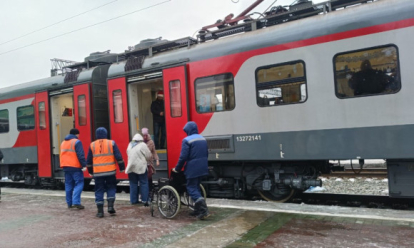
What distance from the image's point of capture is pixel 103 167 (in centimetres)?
682

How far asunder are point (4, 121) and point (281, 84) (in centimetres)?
1069

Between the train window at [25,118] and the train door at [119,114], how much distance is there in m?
3.76

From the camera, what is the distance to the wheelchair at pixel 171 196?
243 inches

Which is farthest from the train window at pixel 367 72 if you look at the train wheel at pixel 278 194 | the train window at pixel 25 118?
the train window at pixel 25 118

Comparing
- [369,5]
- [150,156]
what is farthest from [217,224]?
[369,5]

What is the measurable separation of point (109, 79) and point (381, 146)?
6.94 metres

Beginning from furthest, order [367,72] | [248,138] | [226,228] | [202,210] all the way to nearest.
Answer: [248,138] → [367,72] → [202,210] → [226,228]

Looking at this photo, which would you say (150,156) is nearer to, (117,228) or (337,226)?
(117,228)

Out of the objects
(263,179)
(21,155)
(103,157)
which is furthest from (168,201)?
(21,155)

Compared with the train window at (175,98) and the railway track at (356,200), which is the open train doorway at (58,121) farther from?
the railway track at (356,200)

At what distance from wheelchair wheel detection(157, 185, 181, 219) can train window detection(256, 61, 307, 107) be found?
2.55 m

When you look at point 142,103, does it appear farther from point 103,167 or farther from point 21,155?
point 21,155

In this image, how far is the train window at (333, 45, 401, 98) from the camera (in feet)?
19.6

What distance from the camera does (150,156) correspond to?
746 centimetres
